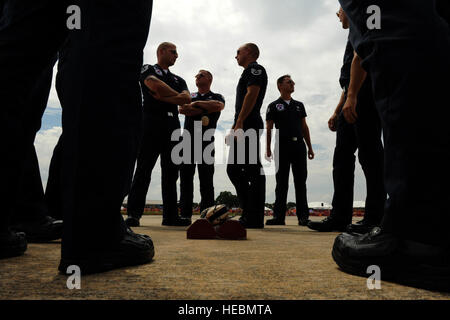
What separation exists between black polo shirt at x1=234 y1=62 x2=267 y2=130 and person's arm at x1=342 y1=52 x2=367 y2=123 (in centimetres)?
164

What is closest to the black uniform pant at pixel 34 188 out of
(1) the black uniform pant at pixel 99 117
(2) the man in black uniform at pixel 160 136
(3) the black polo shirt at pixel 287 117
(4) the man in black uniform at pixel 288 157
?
(1) the black uniform pant at pixel 99 117

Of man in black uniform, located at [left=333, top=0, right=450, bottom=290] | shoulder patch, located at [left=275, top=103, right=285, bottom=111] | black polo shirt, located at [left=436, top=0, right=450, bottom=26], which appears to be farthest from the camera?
shoulder patch, located at [left=275, top=103, right=285, bottom=111]

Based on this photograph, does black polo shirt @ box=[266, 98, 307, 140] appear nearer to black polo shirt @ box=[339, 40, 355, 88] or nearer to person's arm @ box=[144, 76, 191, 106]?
person's arm @ box=[144, 76, 191, 106]

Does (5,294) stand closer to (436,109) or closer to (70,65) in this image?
(70,65)

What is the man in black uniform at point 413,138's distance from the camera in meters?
0.89

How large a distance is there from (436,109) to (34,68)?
4.96ft

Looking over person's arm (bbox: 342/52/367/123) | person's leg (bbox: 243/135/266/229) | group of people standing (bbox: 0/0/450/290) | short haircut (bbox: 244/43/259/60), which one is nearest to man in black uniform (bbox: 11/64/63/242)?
group of people standing (bbox: 0/0/450/290)

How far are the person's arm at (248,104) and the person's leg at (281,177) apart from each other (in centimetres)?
115

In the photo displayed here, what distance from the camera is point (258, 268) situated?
45.8 inches

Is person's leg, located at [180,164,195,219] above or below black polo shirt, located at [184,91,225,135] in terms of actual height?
below

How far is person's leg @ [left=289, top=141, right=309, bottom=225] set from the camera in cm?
494

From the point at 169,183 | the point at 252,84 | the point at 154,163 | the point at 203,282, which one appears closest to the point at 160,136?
the point at 154,163

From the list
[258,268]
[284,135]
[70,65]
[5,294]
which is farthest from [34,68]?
[284,135]

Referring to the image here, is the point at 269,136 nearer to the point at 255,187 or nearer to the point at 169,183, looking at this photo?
the point at 255,187
